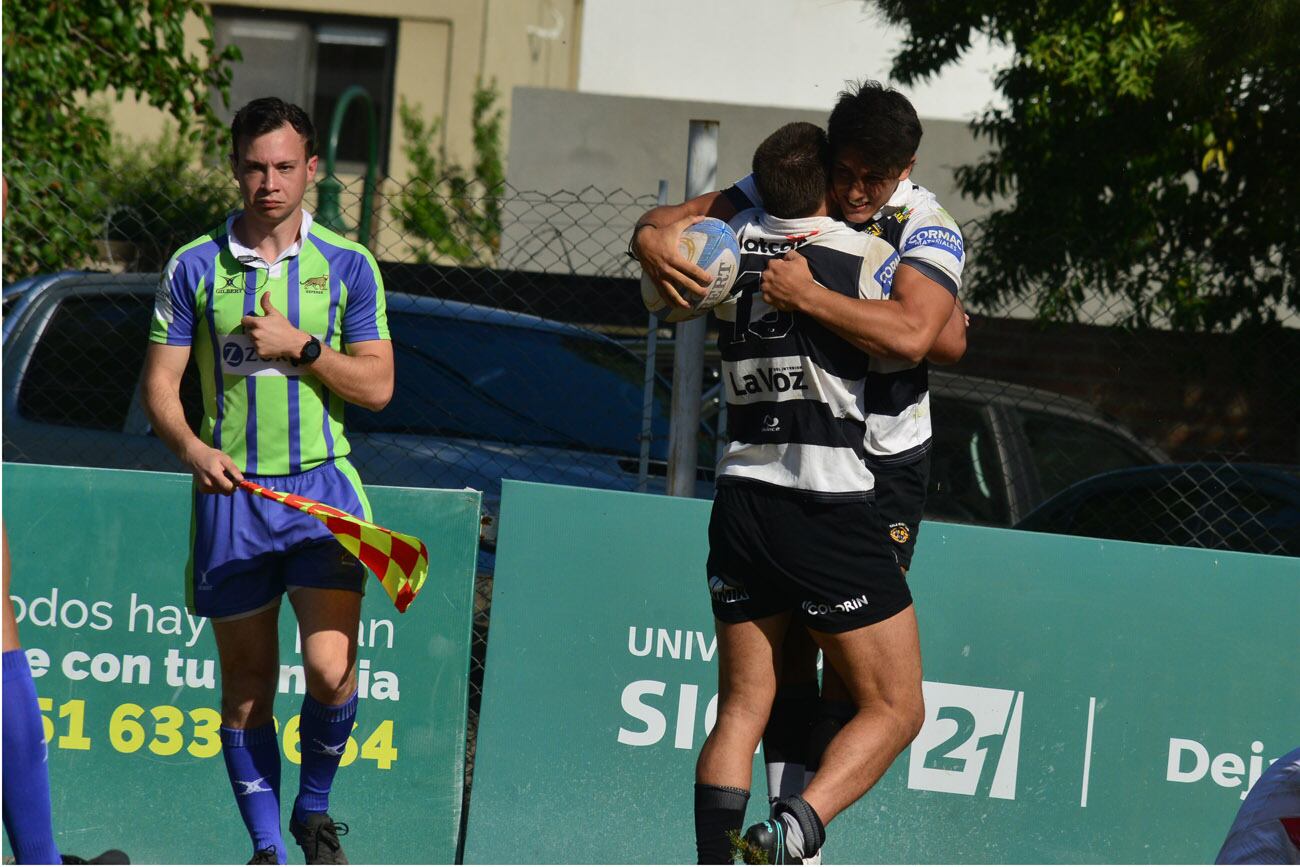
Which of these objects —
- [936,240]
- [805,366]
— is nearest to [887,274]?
[936,240]

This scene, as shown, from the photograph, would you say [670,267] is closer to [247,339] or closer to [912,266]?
[912,266]

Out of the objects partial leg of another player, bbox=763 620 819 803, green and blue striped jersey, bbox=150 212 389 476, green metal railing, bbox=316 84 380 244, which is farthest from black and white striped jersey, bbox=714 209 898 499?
green metal railing, bbox=316 84 380 244

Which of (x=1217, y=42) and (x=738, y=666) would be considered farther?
(x=1217, y=42)

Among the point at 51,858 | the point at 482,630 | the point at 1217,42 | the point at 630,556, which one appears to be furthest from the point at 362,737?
the point at 1217,42

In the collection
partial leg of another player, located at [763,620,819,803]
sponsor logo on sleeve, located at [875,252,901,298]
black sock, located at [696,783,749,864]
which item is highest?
sponsor logo on sleeve, located at [875,252,901,298]

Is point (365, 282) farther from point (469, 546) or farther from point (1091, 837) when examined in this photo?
point (1091, 837)

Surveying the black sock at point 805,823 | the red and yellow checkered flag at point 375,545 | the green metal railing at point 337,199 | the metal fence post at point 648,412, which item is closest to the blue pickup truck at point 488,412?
the metal fence post at point 648,412

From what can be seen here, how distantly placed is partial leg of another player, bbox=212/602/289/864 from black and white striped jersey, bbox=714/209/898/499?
1.52 metres

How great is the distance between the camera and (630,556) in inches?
199

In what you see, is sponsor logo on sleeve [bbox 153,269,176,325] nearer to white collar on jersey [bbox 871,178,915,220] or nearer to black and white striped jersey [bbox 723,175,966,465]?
black and white striped jersey [bbox 723,175,966,465]

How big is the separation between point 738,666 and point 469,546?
1.51 m

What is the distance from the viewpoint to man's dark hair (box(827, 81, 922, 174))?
357cm

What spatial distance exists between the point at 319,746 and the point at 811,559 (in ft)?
5.29

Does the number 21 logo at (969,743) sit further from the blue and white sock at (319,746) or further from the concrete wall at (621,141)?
the concrete wall at (621,141)
